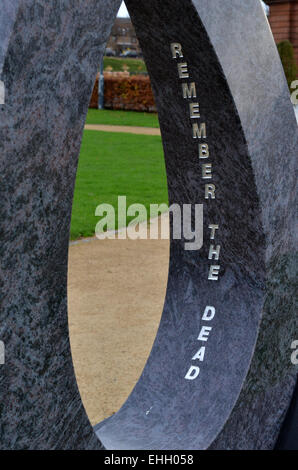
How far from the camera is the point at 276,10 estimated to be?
2948cm

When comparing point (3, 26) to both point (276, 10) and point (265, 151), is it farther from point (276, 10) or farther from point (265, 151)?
point (276, 10)

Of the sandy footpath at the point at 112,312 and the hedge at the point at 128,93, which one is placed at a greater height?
the hedge at the point at 128,93

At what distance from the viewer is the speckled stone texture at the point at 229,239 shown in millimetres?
2762

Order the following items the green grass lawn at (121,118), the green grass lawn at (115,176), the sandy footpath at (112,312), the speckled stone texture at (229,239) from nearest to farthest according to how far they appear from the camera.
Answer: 1. the speckled stone texture at (229,239)
2. the sandy footpath at (112,312)
3. the green grass lawn at (115,176)
4. the green grass lawn at (121,118)

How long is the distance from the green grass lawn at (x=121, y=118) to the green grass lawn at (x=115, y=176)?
5953mm

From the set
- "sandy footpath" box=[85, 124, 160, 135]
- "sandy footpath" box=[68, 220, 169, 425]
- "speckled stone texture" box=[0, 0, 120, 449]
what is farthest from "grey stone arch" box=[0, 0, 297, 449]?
"sandy footpath" box=[85, 124, 160, 135]

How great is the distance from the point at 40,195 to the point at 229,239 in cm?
131

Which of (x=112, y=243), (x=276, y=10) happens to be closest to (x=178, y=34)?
(x=112, y=243)

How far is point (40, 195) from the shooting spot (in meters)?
1.99

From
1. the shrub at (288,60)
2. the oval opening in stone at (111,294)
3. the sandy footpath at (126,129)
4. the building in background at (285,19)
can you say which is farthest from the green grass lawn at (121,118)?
the oval opening in stone at (111,294)

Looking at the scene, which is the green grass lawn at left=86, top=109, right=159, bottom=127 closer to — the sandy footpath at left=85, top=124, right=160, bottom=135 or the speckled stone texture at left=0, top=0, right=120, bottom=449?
the sandy footpath at left=85, top=124, right=160, bottom=135

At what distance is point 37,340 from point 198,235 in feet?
4.55

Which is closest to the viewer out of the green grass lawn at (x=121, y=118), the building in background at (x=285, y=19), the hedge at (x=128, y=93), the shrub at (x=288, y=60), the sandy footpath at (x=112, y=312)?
the sandy footpath at (x=112, y=312)

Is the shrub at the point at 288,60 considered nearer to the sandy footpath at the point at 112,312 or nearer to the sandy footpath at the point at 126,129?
the sandy footpath at the point at 126,129
